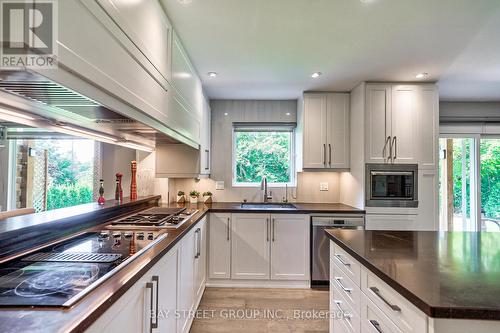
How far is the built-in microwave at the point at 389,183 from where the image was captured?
3.07 m

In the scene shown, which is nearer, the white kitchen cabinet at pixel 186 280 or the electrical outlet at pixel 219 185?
the white kitchen cabinet at pixel 186 280

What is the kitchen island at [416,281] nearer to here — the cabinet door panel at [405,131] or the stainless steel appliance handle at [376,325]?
the stainless steel appliance handle at [376,325]

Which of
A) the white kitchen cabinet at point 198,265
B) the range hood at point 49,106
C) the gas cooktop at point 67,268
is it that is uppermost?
the range hood at point 49,106

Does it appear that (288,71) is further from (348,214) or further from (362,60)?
(348,214)

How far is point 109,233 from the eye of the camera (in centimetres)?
173

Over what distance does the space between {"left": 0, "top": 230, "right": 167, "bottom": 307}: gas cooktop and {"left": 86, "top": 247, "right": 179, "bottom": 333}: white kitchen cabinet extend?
107 mm

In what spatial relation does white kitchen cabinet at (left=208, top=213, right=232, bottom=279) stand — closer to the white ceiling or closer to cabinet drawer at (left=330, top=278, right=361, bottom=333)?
cabinet drawer at (left=330, top=278, right=361, bottom=333)

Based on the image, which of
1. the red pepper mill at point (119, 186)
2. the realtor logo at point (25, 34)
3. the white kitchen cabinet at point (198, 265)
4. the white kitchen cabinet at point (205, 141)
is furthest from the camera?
the white kitchen cabinet at point (205, 141)

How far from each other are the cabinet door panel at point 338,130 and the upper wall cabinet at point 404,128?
A: 1.34 feet

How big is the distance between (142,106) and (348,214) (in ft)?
8.34

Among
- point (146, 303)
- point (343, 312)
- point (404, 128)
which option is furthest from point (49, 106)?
point (404, 128)

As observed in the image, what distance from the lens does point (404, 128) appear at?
3.09 meters

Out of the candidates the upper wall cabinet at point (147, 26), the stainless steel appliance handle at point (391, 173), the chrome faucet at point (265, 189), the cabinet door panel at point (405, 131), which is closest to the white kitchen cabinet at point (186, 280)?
the upper wall cabinet at point (147, 26)

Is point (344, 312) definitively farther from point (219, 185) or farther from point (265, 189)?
point (219, 185)
